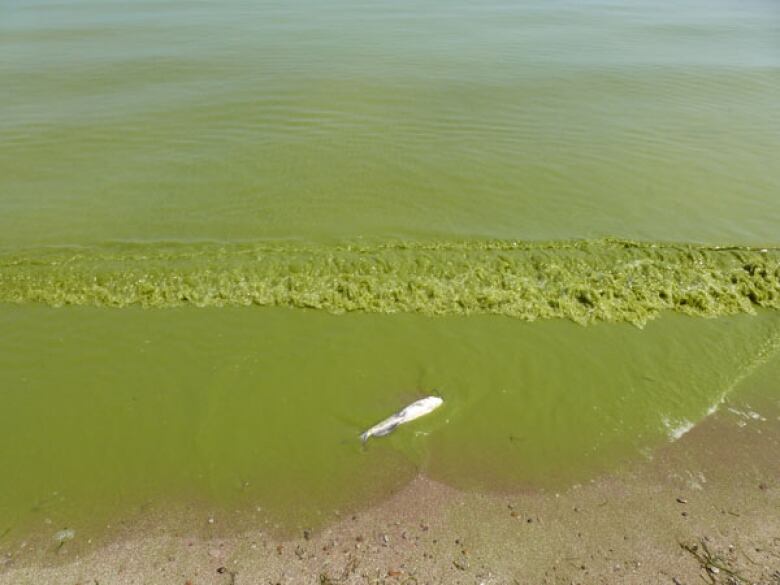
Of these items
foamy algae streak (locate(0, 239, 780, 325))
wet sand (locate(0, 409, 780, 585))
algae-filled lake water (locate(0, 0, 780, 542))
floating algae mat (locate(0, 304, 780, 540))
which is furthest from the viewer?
foamy algae streak (locate(0, 239, 780, 325))

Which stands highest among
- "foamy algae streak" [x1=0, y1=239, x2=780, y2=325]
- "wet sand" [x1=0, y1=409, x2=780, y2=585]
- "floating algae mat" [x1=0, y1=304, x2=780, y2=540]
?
"foamy algae streak" [x1=0, y1=239, x2=780, y2=325]

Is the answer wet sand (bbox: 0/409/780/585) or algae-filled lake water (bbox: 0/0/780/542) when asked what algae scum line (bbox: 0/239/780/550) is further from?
wet sand (bbox: 0/409/780/585)

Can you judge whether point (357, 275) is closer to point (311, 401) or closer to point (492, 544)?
point (311, 401)

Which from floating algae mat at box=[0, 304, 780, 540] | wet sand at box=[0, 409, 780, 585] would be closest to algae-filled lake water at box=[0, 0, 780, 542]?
floating algae mat at box=[0, 304, 780, 540]

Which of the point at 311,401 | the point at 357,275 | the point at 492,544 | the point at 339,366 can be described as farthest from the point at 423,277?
the point at 492,544

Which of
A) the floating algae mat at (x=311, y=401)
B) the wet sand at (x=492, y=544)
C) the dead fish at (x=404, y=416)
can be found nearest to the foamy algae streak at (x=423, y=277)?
the floating algae mat at (x=311, y=401)

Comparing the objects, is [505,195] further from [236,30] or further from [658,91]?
[236,30]

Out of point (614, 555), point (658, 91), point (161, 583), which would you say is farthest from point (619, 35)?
point (161, 583)
